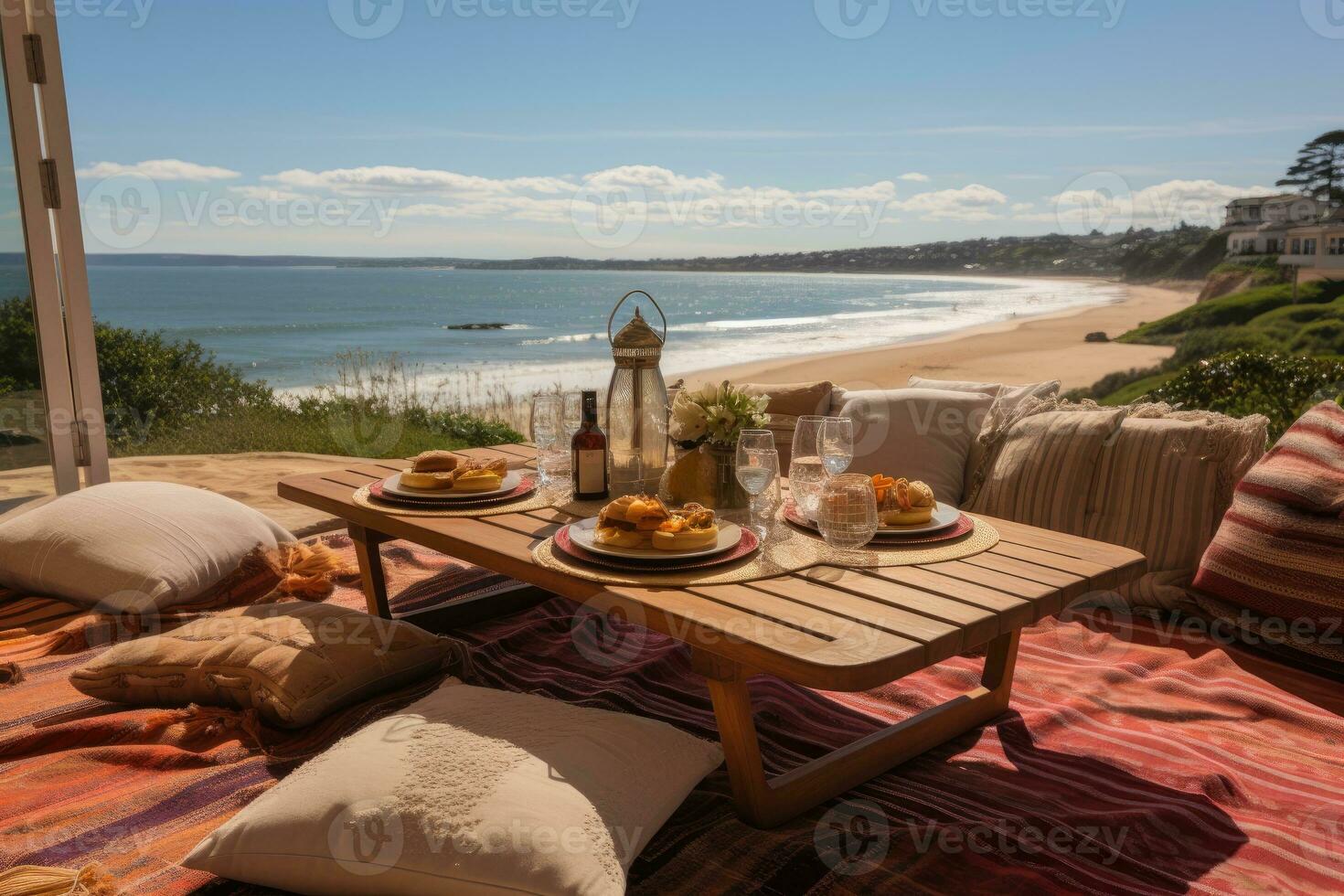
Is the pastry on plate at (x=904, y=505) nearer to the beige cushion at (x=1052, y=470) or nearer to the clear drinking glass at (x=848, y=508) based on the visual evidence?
the clear drinking glass at (x=848, y=508)

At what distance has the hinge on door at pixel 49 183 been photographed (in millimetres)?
3271

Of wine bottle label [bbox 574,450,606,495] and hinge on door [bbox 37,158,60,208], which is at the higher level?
hinge on door [bbox 37,158,60,208]

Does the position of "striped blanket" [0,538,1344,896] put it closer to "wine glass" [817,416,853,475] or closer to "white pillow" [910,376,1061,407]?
"wine glass" [817,416,853,475]

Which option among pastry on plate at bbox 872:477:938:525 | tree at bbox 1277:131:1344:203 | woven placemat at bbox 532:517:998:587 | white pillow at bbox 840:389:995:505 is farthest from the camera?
tree at bbox 1277:131:1344:203

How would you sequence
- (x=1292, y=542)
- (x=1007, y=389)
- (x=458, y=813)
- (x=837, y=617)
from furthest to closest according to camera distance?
(x=1007, y=389), (x=1292, y=542), (x=837, y=617), (x=458, y=813)

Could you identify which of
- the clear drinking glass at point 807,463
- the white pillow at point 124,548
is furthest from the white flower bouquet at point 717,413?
the white pillow at point 124,548

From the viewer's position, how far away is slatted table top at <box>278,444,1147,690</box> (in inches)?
50.3

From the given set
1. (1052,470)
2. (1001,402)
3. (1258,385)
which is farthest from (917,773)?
(1258,385)

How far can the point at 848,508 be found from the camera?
1577 millimetres

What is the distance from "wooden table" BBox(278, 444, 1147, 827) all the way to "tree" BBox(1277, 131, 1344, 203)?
189 inches

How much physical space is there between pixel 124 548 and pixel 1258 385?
15.0ft

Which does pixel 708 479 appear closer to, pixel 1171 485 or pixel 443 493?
pixel 443 493

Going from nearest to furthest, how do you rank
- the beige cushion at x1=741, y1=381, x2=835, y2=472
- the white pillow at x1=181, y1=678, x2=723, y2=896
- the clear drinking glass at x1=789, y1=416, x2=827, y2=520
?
the white pillow at x1=181, y1=678, x2=723, y2=896, the clear drinking glass at x1=789, y1=416, x2=827, y2=520, the beige cushion at x1=741, y1=381, x2=835, y2=472

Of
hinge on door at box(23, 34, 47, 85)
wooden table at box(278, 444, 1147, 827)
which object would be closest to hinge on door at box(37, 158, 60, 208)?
hinge on door at box(23, 34, 47, 85)
